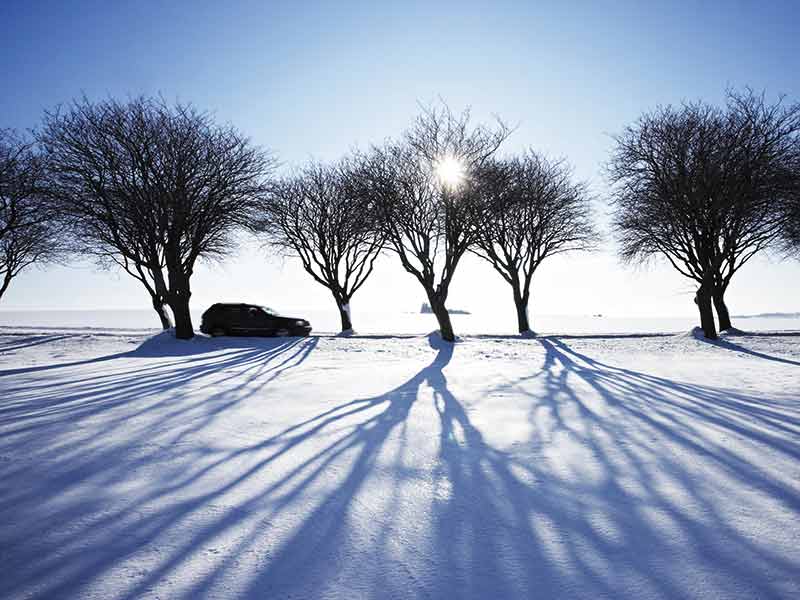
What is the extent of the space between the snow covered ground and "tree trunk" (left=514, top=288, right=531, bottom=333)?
1669cm

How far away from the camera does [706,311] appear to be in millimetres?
20031

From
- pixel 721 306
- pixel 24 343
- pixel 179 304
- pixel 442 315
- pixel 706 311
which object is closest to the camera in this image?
pixel 24 343

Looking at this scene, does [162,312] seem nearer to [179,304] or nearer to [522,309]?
[179,304]

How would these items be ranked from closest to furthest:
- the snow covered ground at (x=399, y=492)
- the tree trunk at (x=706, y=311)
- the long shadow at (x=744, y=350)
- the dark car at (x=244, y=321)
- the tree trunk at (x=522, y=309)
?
the snow covered ground at (x=399, y=492), the long shadow at (x=744, y=350), the tree trunk at (x=706, y=311), the dark car at (x=244, y=321), the tree trunk at (x=522, y=309)

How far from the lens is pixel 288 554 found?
8.88 ft

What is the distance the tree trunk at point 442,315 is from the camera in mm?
19328

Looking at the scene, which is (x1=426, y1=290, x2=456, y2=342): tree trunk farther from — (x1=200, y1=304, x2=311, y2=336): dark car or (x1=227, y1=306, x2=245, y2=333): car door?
(x1=227, y1=306, x2=245, y2=333): car door

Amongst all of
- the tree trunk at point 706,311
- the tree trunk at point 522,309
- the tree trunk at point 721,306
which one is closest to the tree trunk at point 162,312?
the tree trunk at point 522,309

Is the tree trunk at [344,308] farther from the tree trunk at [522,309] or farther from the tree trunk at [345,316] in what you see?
the tree trunk at [522,309]

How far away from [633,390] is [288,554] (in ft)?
24.8

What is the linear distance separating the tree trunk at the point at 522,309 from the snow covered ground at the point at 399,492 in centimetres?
1669

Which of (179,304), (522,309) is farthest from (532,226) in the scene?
(179,304)

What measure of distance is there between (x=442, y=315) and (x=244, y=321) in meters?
10.4

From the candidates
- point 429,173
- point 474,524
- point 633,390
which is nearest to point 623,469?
point 474,524
